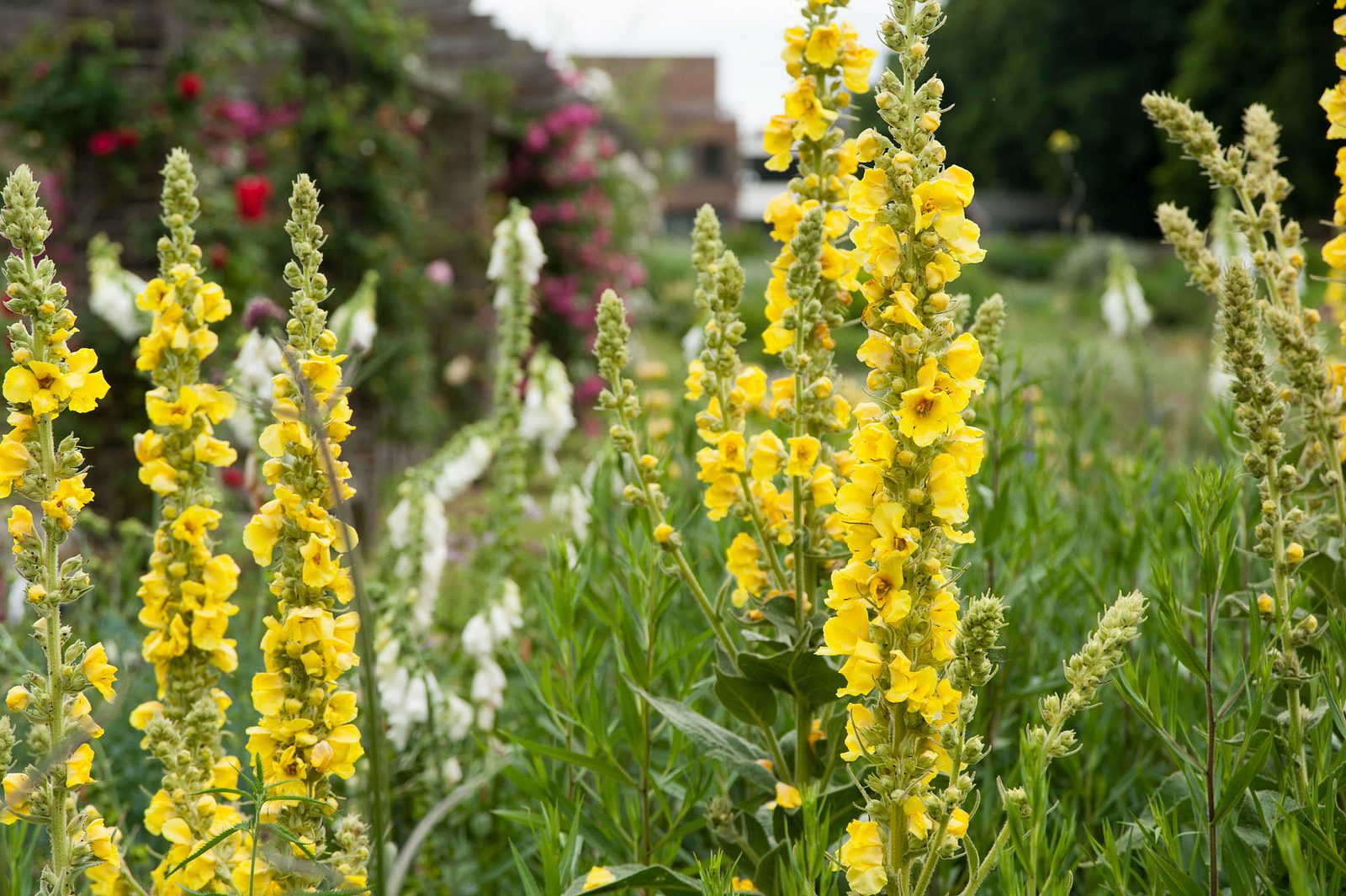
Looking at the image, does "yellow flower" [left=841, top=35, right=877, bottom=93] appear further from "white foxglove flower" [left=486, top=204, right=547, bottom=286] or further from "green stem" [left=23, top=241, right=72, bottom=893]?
"white foxglove flower" [left=486, top=204, right=547, bottom=286]

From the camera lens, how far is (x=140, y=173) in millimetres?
5500

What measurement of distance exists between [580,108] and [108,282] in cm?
722

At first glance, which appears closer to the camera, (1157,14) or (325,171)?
(325,171)

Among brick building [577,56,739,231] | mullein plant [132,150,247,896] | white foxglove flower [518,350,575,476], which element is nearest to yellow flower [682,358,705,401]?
mullein plant [132,150,247,896]

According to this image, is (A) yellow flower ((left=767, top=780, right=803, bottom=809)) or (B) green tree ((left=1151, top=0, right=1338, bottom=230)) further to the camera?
(B) green tree ((left=1151, top=0, right=1338, bottom=230))

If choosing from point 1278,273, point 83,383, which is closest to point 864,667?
point 83,383

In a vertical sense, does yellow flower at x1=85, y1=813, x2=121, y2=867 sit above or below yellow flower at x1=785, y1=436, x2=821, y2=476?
below

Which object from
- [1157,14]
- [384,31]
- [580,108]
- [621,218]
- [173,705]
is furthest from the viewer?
[1157,14]

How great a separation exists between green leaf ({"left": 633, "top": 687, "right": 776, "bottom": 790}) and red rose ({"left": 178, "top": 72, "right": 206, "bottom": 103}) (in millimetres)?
5042

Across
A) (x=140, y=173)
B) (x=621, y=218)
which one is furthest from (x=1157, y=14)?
(x=140, y=173)

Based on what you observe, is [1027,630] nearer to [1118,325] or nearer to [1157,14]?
[1118,325]

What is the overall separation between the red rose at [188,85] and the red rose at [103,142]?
37cm

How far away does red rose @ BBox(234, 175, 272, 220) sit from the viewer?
565 centimetres

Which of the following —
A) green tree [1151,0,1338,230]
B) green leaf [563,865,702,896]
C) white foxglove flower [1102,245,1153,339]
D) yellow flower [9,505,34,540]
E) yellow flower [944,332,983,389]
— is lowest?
green leaf [563,865,702,896]
